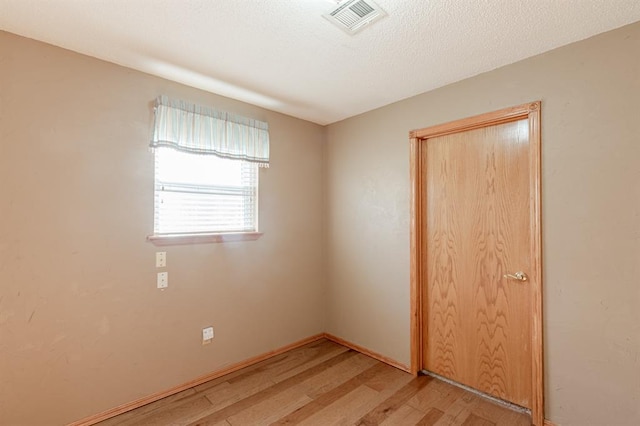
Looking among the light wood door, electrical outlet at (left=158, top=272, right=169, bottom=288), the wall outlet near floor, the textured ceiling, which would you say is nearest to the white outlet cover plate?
the wall outlet near floor

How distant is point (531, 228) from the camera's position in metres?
2.06

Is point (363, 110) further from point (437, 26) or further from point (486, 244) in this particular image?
point (486, 244)

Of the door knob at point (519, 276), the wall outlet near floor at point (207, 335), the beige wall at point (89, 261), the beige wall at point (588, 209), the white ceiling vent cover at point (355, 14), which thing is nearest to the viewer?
the white ceiling vent cover at point (355, 14)

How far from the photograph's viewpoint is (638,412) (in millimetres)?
1680

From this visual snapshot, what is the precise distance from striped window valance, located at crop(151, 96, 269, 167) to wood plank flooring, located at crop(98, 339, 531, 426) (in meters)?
1.95

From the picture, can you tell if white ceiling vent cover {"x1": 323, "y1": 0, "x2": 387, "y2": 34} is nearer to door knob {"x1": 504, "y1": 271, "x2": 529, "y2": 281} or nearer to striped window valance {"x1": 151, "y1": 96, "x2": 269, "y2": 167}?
striped window valance {"x1": 151, "y1": 96, "x2": 269, "y2": 167}

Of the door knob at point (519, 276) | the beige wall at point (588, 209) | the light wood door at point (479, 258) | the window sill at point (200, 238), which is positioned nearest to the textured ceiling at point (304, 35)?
the beige wall at point (588, 209)

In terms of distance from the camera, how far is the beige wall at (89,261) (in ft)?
6.00

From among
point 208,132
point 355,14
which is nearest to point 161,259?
point 208,132

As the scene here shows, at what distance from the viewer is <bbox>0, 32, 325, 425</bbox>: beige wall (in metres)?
1.83

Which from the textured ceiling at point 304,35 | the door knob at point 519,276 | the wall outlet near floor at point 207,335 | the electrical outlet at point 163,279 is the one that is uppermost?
the textured ceiling at point 304,35

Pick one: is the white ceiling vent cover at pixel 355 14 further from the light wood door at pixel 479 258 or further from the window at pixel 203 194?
the window at pixel 203 194

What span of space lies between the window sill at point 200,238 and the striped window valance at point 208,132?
0.69 meters

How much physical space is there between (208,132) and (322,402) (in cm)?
235
